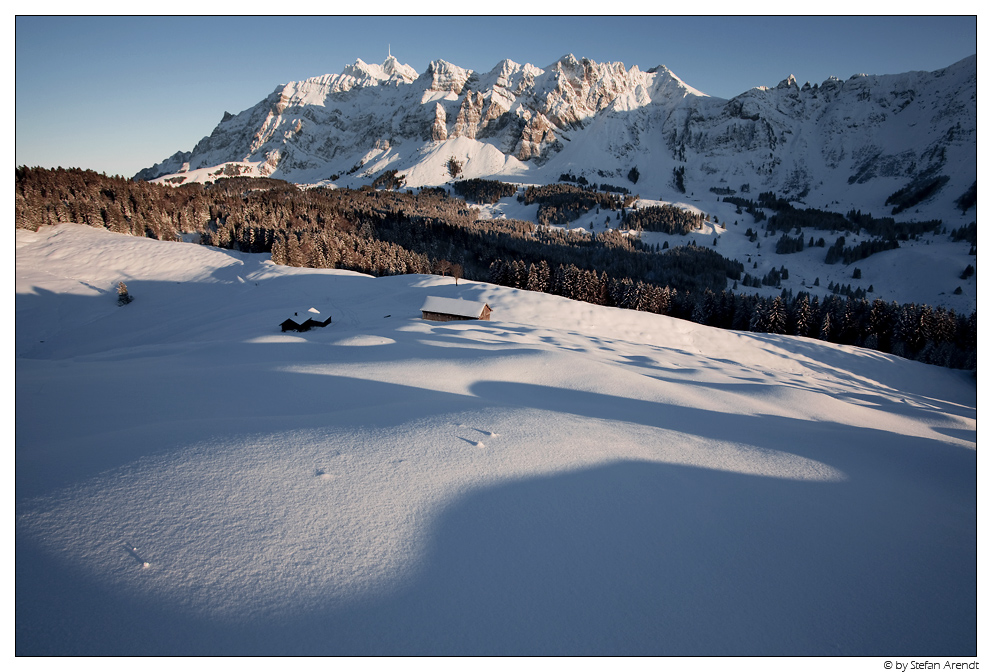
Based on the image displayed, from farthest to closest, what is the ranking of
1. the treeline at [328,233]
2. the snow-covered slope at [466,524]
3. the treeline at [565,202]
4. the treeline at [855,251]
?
the treeline at [565,202] < the treeline at [855,251] < the treeline at [328,233] < the snow-covered slope at [466,524]

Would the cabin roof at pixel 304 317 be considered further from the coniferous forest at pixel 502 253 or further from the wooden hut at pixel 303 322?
the coniferous forest at pixel 502 253

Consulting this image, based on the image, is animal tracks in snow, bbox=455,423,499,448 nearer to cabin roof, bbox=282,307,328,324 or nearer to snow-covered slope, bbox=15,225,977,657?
snow-covered slope, bbox=15,225,977,657

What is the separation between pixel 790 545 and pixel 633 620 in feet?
10.9

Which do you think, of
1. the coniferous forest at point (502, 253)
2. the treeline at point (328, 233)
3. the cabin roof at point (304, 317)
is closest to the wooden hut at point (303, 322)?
the cabin roof at point (304, 317)

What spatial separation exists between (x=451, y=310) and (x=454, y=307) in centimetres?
81

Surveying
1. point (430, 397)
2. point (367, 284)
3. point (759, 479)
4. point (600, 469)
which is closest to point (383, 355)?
point (430, 397)

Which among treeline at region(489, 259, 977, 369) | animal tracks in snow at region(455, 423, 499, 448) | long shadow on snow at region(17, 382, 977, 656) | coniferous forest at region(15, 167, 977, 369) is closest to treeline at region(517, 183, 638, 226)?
coniferous forest at region(15, 167, 977, 369)

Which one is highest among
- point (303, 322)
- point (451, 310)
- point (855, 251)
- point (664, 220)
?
point (664, 220)

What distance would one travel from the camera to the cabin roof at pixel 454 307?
142 ft

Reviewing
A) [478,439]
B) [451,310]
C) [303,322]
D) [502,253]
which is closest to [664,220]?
[502,253]

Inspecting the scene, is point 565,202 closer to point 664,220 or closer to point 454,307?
point 664,220

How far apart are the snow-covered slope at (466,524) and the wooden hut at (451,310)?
96.5 ft

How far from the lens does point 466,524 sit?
610 centimetres

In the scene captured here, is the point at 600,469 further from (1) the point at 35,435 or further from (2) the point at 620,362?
(2) the point at 620,362
